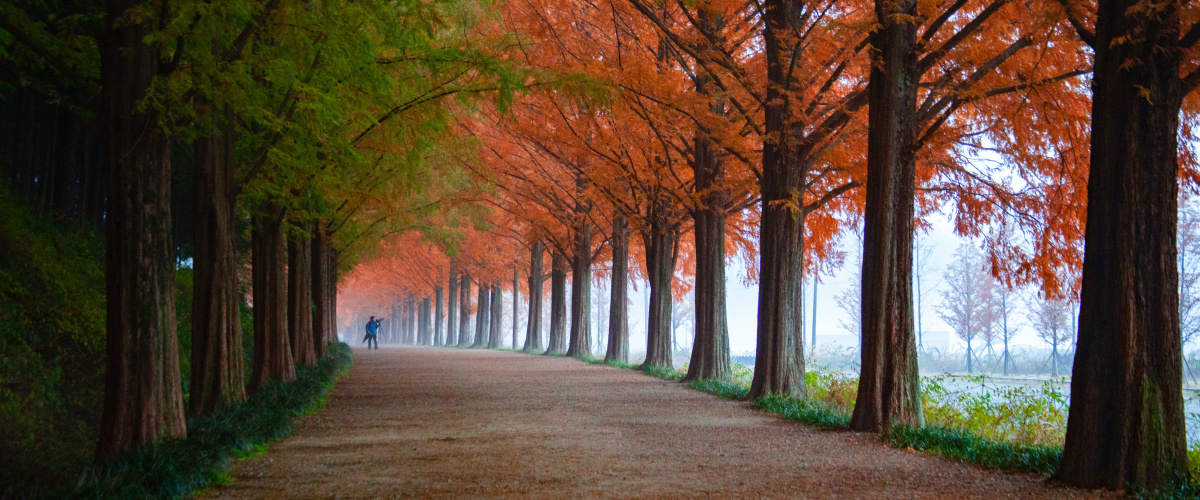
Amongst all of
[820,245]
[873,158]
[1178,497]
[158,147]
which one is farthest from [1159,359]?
[820,245]

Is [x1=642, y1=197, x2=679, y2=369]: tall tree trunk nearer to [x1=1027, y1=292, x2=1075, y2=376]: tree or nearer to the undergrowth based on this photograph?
the undergrowth

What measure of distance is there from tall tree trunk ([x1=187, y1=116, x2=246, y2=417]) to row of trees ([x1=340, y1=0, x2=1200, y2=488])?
376 cm

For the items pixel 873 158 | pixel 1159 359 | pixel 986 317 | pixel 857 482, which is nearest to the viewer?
pixel 1159 359

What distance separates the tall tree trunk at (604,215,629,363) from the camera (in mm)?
22078

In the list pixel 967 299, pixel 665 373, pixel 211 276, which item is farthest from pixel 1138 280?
pixel 967 299

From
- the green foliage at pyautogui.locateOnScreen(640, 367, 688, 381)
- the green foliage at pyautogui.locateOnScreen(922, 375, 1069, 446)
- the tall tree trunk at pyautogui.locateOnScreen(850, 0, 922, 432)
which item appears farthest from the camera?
the green foliage at pyautogui.locateOnScreen(640, 367, 688, 381)

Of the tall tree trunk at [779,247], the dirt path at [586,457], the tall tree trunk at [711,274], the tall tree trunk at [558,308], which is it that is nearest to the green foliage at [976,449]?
the dirt path at [586,457]

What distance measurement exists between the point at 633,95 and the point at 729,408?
5.17 meters

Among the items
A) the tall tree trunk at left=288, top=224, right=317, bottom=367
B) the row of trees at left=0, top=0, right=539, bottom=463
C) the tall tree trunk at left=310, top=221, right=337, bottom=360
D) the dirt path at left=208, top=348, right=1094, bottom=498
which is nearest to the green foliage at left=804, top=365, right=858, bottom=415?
the dirt path at left=208, top=348, right=1094, bottom=498

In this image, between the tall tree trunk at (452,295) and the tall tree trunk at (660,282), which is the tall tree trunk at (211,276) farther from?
the tall tree trunk at (452,295)

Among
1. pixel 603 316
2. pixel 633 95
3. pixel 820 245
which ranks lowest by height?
pixel 603 316

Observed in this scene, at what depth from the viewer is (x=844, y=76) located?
1333cm

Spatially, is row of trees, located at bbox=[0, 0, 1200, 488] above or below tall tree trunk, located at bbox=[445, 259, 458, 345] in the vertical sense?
above

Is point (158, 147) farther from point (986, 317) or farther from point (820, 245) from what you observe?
point (986, 317)
